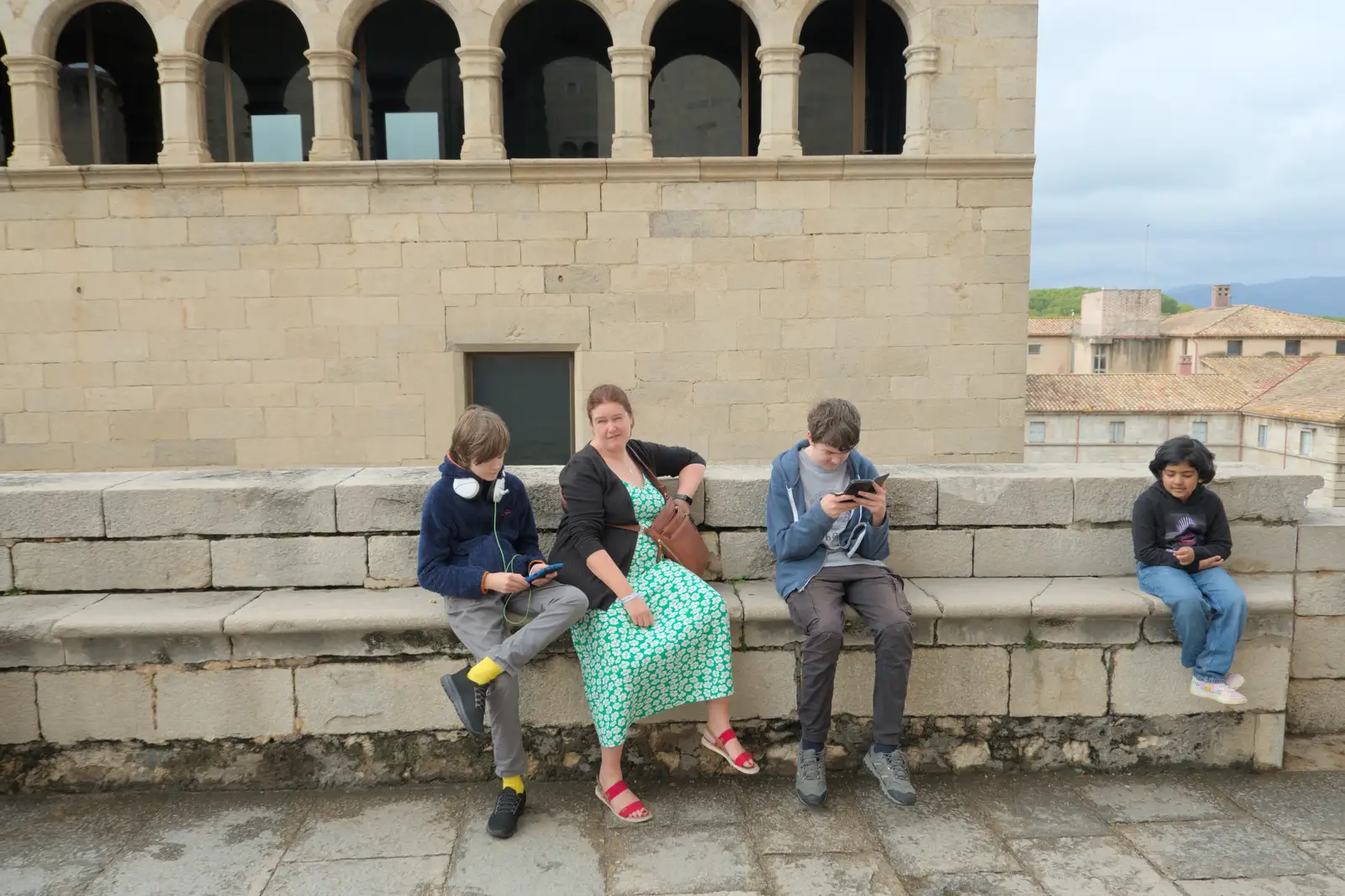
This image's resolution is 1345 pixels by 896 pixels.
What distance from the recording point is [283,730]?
374cm

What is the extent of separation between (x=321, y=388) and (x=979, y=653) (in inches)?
276

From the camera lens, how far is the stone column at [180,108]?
27.9 ft

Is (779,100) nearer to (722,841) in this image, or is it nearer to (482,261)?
(482,261)

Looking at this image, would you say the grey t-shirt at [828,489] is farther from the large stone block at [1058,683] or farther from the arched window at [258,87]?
the arched window at [258,87]

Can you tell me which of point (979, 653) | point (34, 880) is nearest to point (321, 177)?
point (34, 880)

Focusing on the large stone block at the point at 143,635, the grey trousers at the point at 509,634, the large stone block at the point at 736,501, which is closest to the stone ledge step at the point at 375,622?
the large stone block at the point at 143,635

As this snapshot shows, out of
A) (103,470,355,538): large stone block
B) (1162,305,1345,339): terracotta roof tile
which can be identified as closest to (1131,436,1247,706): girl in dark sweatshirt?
(103,470,355,538): large stone block

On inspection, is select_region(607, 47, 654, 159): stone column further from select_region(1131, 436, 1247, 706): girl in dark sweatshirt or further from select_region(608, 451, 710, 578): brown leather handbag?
select_region(1131, 436, 1247, 706): girl in dark sweatshirt

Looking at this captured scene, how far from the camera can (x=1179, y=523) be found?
3809 mm

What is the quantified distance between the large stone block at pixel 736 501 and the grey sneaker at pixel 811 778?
1020mm

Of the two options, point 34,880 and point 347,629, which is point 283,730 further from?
point 34,880

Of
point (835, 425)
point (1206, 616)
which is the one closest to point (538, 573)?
point (835, 425)

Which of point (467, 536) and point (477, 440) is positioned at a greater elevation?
point (477, 440)

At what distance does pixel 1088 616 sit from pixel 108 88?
10.1 m
